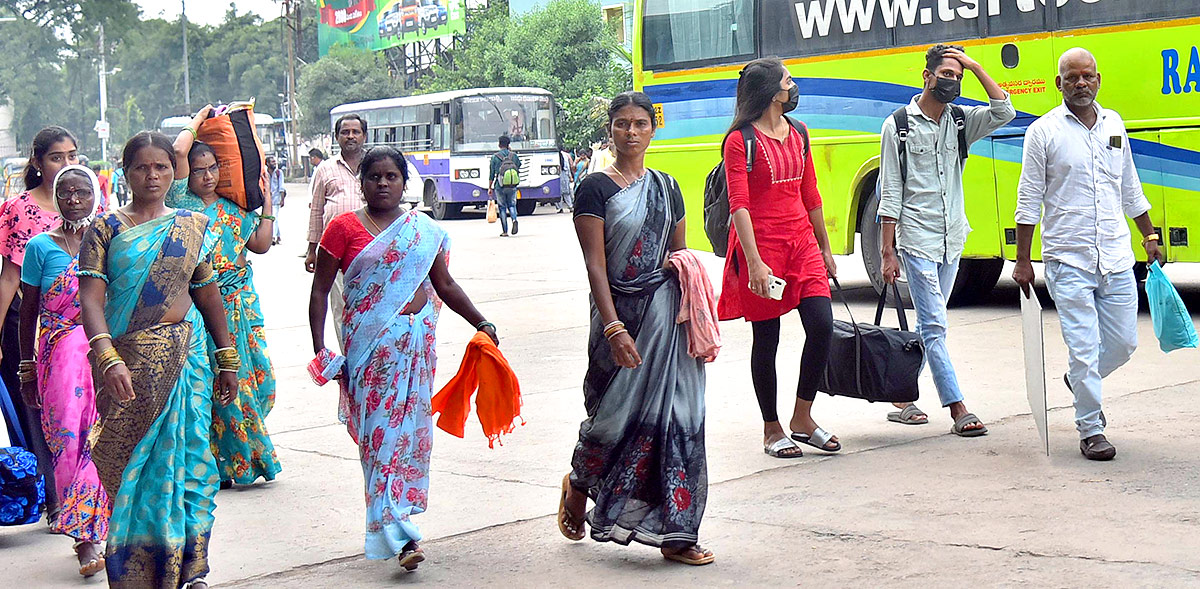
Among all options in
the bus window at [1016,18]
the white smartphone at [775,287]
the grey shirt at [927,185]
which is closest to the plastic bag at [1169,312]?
the grey shirt at [927,185]

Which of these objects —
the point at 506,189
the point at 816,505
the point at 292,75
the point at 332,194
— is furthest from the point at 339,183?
the point at 292,75

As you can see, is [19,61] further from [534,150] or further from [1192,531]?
[1192,531]

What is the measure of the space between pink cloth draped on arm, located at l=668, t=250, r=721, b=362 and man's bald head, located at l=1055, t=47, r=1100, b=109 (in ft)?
7.13

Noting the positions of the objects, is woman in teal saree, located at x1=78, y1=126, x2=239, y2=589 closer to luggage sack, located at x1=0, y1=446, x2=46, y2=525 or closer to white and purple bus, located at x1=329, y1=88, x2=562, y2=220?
luggage sack, located at x1=0, y1=446, x2=46, y2=525

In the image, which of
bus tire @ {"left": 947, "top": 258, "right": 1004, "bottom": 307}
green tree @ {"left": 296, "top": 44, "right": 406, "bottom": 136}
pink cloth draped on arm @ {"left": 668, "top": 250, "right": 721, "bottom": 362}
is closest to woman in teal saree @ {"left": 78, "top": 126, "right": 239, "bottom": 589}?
pink cloth draped on arm @ {"left": 668, "top": 250, "right": 721, "bottom": 362}

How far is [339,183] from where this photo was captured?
7.96 meters

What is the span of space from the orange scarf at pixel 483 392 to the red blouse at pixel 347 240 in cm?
49

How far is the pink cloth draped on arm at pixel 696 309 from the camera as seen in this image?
4883 mm

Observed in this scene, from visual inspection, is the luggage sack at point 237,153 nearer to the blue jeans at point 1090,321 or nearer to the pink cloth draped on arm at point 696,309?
the pink cloth draped on arm at point 696,309

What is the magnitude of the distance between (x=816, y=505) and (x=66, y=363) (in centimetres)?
278

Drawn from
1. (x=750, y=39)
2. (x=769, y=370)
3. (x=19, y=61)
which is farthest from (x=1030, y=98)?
(x=19, y=61)

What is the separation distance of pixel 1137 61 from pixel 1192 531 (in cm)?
619

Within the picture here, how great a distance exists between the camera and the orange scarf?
16.1 ft

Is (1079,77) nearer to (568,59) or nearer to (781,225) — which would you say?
→ (781,225)
